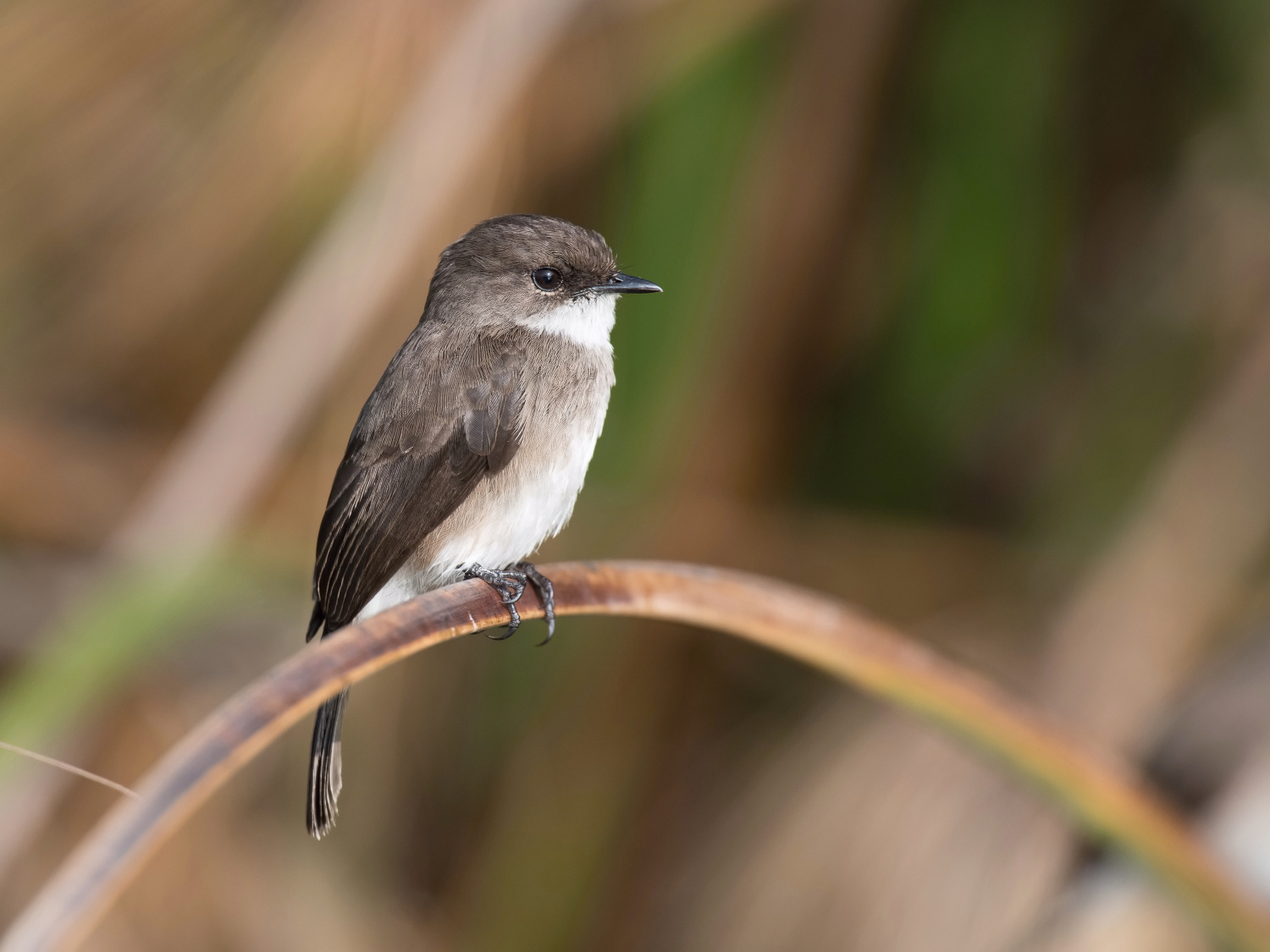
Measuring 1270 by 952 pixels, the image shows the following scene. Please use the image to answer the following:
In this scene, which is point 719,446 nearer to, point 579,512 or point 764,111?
point 579,512

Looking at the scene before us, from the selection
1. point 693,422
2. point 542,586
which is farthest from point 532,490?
point 693,422

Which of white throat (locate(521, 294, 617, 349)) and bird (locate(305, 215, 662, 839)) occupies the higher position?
white throat (locate(521, 294, 617, 349))

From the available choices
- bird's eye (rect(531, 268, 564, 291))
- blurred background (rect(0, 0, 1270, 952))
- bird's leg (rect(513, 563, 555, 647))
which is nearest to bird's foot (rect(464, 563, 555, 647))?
bird's leg (rect(513, 563, 555, 647))

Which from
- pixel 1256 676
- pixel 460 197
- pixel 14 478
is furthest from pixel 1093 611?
pixel 14 478

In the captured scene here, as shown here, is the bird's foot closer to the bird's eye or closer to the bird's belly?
the bird's belly

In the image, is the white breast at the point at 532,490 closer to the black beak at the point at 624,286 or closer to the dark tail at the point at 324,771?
the black beak at the point at 624,286

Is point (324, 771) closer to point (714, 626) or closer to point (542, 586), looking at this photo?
point (542, 586)
